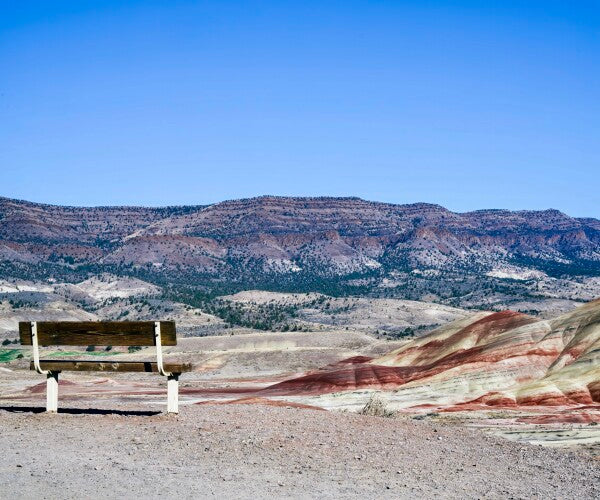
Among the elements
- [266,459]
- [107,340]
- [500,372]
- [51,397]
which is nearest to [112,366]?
[107,340]

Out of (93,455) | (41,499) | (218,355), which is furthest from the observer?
(218,355)

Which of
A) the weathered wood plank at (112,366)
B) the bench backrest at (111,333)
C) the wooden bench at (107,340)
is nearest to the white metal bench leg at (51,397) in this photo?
the wooden bench at (107,340)

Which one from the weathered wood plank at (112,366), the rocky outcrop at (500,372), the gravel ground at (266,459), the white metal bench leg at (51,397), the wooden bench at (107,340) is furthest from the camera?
the rocky outcrop at (500,372)

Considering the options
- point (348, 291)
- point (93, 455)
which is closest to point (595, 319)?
point (93, 455)

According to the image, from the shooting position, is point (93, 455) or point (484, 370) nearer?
point (93, 455)

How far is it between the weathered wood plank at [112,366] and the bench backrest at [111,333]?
347 millimetres

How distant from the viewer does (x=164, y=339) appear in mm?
14258

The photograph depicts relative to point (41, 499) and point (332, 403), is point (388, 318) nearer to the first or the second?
point (332, 403)

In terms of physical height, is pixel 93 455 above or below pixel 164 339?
below

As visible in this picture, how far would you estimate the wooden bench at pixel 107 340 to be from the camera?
14.2m

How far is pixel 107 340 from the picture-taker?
47.2 ft

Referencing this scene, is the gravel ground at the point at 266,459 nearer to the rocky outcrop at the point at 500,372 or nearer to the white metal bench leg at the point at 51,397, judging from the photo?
the white metal bench leg at the point at 51,397

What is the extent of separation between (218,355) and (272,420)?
204 ft

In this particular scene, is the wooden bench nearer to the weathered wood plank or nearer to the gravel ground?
the weathered wood plank
